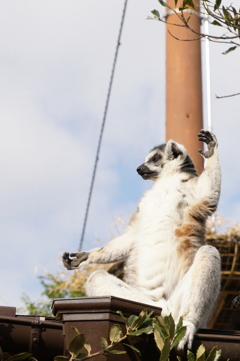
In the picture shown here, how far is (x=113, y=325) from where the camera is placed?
117 inches

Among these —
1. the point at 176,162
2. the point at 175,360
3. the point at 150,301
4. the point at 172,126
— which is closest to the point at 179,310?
the point at 150,301

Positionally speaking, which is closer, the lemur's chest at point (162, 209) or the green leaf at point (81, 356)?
the green leaf at point (81, 356)

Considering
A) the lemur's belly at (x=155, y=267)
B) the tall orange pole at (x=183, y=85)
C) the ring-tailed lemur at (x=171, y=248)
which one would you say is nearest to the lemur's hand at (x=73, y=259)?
the ring-tailed lemur at (x=171, y=248)

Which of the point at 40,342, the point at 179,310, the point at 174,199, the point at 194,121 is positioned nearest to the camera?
the point at 40,342

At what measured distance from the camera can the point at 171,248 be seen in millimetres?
4691

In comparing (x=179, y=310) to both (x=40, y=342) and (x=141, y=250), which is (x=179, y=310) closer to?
(x=141, y=250)

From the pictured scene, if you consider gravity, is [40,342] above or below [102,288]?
below

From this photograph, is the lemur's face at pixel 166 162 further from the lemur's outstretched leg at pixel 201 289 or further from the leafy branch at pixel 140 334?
the leafy branch at pixel 140 334

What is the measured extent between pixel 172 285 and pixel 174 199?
80cm

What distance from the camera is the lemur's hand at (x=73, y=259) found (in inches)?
201

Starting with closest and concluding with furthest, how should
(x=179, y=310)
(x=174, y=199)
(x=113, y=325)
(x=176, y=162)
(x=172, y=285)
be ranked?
(x=113, y=325)
(x=179, y=310)
(x=172, y=285)
(x=174, y=199)
(x=176, y=162)

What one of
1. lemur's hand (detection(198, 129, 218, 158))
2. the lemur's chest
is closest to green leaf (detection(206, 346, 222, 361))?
the lemur's chest

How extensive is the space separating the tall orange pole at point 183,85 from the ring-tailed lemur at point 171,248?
3.26 meters

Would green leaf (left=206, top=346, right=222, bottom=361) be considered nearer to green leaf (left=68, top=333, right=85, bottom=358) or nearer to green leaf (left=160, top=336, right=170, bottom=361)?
green leaf (left=160, top=336, right=170, bottom=361)
